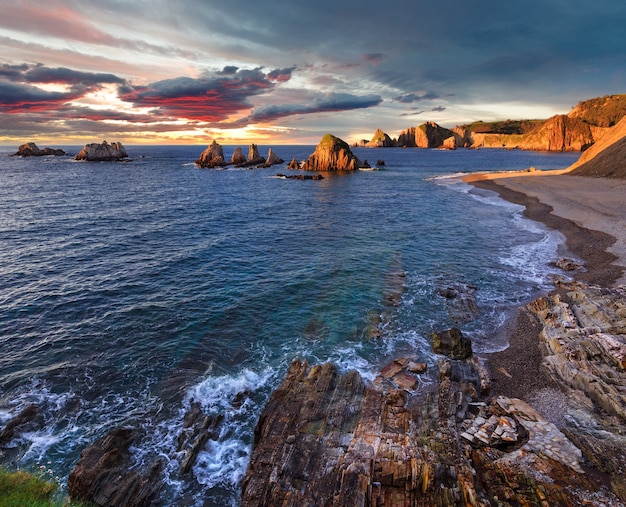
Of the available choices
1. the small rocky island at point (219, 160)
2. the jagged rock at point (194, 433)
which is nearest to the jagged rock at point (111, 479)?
the jagged rock at point (194, 433)

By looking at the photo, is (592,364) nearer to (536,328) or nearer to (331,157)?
(536,328)

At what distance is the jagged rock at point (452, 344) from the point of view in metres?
23.4

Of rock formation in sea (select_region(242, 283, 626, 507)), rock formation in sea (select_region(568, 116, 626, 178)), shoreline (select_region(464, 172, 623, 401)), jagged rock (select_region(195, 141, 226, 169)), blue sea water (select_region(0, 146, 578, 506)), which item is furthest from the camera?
jagged rock (select_region(195, 141, 226, 169))

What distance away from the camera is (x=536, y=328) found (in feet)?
85.1

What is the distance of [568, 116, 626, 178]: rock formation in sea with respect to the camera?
261 ft

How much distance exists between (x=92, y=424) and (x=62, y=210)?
5977cm

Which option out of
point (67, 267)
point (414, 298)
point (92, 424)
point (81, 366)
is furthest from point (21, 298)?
point (414, 298)

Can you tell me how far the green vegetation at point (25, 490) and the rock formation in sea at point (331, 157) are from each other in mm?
145199

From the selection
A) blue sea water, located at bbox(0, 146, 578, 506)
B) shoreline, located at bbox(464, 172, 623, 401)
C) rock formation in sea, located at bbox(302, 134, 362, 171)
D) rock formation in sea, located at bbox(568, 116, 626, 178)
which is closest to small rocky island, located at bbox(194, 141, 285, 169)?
rock formation in sea, located at bbox(302, 134, 362, 171)

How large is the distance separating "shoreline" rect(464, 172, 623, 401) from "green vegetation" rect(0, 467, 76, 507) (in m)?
22.3

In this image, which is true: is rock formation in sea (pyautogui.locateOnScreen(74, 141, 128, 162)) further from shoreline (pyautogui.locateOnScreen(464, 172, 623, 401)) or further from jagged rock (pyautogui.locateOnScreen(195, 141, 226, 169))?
shoreline (pyautogui.locateOnScreen(464, 172, 623, 401))

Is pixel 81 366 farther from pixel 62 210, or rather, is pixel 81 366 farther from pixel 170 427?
pixel 62 210

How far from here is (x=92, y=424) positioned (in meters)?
18.0

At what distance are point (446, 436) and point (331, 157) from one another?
14308 centimetres
